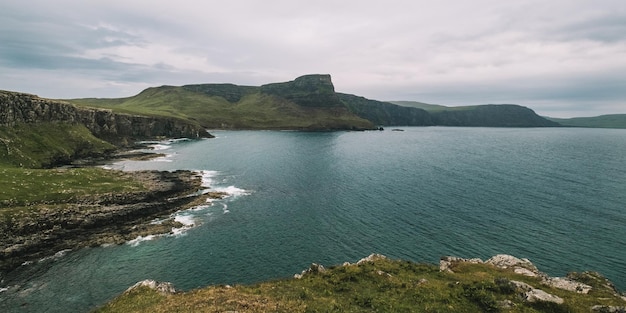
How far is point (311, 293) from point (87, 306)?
92.1 feet

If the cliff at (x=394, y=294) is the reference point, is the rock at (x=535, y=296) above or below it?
above

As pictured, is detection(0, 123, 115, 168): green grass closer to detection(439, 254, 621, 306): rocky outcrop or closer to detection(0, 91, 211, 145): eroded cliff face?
detection(0, 91, 211, 145): eroded cliff face

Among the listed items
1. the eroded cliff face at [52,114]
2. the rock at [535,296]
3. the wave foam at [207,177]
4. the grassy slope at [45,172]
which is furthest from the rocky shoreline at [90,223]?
the eroded cliff face at [52,114]

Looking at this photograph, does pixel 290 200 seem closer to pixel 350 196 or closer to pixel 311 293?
pixel 350 196

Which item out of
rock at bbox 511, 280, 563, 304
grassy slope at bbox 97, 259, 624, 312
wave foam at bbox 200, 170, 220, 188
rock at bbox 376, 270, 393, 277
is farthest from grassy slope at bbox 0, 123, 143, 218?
rock at bbox 511, 280, 563, 304

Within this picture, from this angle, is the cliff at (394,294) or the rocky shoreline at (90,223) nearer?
the cliff at (394,294)

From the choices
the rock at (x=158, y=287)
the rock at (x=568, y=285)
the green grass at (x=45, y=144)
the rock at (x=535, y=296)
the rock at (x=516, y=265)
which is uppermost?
the green grass at (x=45, y=144)

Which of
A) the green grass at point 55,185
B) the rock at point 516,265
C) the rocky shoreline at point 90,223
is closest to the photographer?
the rock at point 516,265

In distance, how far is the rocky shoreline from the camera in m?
53.1

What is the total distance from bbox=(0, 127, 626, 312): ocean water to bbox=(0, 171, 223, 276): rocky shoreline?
3.33 metres

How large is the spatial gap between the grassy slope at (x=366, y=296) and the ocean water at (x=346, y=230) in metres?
13.8

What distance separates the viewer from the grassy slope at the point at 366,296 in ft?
95.9

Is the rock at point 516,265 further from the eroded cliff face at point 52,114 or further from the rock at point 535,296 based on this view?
the eroded cliff face at point 52,114

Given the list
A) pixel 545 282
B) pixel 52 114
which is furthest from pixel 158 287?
pixel 52 114
